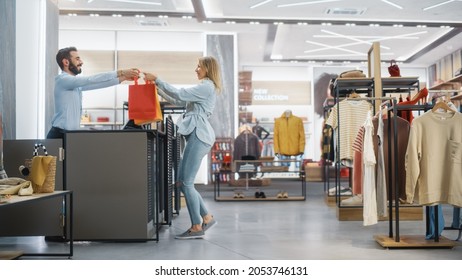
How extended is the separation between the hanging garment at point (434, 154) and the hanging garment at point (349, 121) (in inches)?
64.9

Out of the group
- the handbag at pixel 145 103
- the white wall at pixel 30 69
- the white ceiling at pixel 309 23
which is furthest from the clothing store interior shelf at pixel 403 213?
the white ceiling at pixel 309 23

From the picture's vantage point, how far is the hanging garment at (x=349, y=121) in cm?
446

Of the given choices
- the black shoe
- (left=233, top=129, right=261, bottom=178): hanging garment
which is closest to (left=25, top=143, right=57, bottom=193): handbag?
the black shoe

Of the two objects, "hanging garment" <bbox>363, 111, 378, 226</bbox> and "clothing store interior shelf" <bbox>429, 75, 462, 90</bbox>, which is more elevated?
"clothing store interior shelf" <bbox>429, 75, 462, 90</bbox>

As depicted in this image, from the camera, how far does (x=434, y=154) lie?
9.08ft

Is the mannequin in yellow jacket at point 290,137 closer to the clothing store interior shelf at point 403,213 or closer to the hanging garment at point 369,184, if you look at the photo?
the clothing store interior shelf at point 403,213

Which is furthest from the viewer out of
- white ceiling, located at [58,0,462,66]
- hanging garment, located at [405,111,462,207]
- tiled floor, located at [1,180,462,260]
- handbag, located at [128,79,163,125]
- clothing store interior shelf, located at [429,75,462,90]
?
clothing store interior shelf, located at [429,75,462,90]

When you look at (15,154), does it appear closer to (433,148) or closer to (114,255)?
(114,255)

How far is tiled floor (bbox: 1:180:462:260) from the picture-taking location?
2613 mm

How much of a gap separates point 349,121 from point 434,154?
68.2 inches

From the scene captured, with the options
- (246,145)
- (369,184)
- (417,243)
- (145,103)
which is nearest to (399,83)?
(369,184)

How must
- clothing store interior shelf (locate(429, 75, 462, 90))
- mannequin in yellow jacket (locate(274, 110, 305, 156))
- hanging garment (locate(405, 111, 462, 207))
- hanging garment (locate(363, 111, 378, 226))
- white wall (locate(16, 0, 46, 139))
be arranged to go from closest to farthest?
1. hanging garment (locate(405, 111, 462, 207))
2. hanging garment (locate(363, 111, 378, 226))
3. white wall (locate(16, 0, 46, 139))
4. mannequin in yellow jacket (locate(274, 110, 305, 156))
5. clothing store interior shelf (locate(429, 75, 462, 90))

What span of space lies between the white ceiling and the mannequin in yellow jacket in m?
1.51

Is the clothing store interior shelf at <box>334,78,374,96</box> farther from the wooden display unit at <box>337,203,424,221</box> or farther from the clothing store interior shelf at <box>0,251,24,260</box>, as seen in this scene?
the clothing store interior shelf at <box>0,251,24,260</box>
